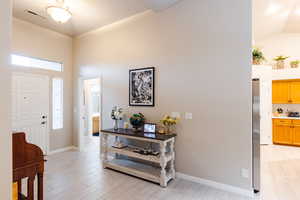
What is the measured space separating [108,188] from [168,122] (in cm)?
149

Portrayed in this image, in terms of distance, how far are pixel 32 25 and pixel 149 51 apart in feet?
10.3

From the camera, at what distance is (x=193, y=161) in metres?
3.03

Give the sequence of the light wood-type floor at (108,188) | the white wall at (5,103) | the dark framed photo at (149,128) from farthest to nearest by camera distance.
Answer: the dark framed photo at (149,128) → the light wood-type floor at (108,188) → the white wall at (5,103)

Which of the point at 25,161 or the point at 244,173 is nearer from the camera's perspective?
the point at 25,161

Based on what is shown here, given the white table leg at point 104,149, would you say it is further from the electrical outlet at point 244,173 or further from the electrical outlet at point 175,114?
the electrical outlet at point 244,173

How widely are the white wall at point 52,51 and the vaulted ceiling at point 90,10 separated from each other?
24 cm

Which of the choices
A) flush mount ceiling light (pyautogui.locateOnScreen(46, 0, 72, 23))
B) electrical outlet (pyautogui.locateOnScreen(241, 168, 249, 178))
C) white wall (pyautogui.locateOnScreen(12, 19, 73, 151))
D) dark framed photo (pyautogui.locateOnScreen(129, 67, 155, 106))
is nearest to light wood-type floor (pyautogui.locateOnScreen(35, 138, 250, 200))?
electrical outlet (pyautogui.locateOnScreen(241, 168, 249, 178))

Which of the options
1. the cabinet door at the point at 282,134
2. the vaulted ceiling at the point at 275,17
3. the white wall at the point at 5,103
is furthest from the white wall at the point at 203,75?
the cabinet door at the point at 282,134

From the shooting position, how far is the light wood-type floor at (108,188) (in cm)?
251

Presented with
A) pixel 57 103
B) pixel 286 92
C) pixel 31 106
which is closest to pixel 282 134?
pixel 286 92

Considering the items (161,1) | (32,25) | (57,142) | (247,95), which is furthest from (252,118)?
(32,25)

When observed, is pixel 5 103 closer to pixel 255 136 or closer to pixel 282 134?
pixel 255 136

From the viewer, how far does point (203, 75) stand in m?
2.95

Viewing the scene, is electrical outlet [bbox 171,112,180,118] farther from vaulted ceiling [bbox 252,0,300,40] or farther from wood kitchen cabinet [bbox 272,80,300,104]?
wood kitchen cabinet [bbox 272,80,300,104]
